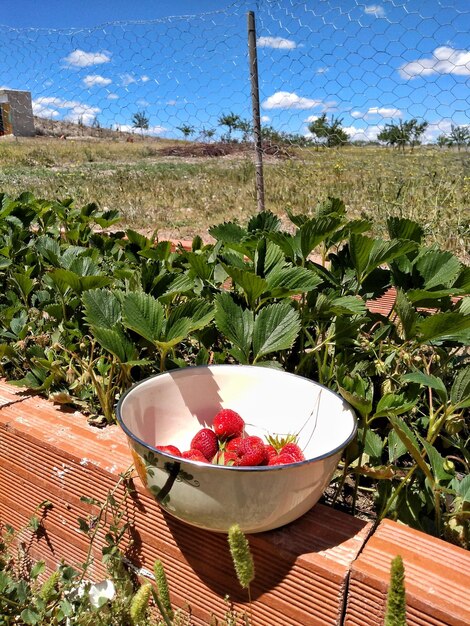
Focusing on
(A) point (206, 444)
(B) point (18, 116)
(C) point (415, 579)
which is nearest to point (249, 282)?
(A) point (206, 444)

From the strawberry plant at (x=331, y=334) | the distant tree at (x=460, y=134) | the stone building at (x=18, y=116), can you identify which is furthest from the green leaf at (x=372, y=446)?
the stone building at (x=18, y=116)

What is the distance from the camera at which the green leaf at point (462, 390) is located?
883 mm

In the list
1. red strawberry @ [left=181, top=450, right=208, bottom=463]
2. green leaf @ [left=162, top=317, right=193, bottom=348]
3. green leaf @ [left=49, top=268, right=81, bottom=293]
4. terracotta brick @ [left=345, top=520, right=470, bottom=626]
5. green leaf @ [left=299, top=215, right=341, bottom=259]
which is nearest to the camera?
terracotta brick @ [left=345, top=520, right=470, bottom=626]

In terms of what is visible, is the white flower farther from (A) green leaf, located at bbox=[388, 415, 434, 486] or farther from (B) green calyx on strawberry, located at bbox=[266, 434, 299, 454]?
(A) green leaf, located at bbox=[388, 415, 434, 486]

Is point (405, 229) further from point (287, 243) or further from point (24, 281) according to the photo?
point (24, 281)

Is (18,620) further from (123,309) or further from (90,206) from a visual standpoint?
(90,206)

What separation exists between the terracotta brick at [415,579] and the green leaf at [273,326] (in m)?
0.36

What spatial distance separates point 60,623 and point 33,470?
0.29 metres

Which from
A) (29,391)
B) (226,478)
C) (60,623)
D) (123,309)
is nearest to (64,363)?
(29,391)

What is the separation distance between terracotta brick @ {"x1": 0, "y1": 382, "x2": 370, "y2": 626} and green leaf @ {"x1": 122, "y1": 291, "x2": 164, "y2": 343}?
0.23 meters

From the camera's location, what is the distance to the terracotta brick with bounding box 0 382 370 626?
0.76 metres

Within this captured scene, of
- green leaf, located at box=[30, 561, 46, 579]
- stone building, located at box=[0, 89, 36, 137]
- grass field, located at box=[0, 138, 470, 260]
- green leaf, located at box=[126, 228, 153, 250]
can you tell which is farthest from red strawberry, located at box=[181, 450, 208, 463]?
stone building, located at box=[0, 89, 36, 137]

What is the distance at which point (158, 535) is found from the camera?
93cm

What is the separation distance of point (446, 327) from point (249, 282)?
34 cm
